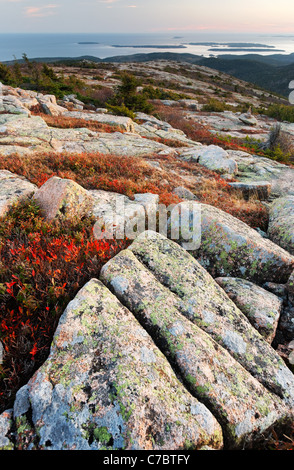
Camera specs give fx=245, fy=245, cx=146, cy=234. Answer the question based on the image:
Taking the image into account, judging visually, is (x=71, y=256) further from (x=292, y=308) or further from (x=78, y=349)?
(x=292, y=308)

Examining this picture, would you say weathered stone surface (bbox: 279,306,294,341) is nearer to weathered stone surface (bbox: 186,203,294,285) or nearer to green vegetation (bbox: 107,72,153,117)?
weathered stone surface (bbox: 186,203,294,285)

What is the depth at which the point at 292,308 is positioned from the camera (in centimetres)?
529

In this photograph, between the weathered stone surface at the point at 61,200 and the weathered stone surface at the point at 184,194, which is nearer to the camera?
the weathered stone surface at the point at 61,200

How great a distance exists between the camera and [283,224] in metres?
7.73

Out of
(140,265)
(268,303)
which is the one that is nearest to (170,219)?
(140,265)

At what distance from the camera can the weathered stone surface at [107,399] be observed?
2.50 meters

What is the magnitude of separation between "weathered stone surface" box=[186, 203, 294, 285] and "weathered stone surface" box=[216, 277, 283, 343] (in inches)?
18.1

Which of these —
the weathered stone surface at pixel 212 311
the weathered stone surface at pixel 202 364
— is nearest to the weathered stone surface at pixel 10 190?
the weathered stone surface at pixel 212 311

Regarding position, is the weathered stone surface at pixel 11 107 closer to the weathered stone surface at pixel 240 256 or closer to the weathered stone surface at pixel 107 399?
the weathered stone surface at pixel 240 256

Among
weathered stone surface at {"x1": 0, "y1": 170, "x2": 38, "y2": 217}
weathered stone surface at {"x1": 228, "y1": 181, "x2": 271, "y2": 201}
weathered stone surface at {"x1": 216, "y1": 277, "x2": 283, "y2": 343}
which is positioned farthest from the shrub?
weathered stone surface at {"x1": 228, "y1": 181, "x2": 271, "y2": 201}

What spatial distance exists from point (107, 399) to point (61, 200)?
460 centimetres

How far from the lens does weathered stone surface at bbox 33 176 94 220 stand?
19.7 ft

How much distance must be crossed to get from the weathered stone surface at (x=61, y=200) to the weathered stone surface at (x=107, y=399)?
326cm
